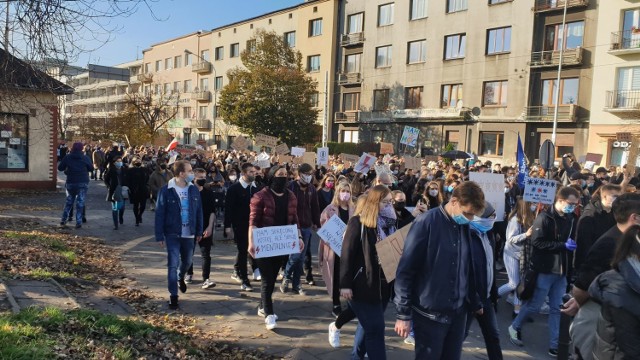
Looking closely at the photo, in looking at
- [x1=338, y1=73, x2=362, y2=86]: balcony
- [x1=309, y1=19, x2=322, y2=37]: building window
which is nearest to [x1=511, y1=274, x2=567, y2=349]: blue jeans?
[x1=338, y1=73, x2=362, y2=86]: balcony

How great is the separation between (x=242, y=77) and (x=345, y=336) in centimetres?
4198

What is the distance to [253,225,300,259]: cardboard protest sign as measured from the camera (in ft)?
20.5

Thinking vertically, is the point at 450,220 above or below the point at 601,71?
below

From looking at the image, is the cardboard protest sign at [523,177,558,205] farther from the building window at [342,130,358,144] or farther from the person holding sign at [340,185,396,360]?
the building window at [342,130,358,144]

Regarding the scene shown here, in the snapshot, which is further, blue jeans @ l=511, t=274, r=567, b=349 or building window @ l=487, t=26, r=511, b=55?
building window @ l=487, t=26, r=511, b=55

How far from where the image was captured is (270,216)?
22.1 feet

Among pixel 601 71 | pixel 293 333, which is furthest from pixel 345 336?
pixel 601 71

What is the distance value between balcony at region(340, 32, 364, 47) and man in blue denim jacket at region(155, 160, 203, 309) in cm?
4139

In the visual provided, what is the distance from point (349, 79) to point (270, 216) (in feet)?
138

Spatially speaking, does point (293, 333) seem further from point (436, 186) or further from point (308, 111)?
point (308, 111)

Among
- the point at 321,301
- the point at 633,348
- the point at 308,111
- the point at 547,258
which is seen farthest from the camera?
the point at 308,111

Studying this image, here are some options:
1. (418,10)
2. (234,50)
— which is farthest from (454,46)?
(234,50)

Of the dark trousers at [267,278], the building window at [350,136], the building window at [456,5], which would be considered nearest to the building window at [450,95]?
the building window at [456,5]

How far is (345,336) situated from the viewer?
246 inches
